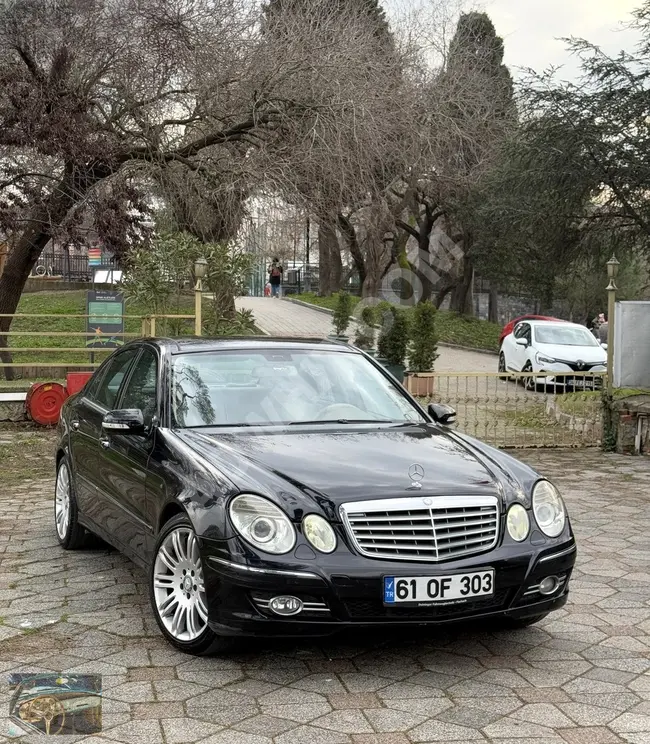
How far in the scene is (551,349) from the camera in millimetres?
22484

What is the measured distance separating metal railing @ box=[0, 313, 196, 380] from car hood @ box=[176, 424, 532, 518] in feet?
24.3

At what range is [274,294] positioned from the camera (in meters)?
51.3

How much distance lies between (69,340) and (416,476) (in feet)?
67.8

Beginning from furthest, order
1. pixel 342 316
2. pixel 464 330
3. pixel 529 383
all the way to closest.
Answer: pixel 464 330 < pixel 342 316 < pixel 529 383

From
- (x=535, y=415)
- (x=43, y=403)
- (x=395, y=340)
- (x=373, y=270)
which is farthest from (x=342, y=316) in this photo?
(x=373, y=270)

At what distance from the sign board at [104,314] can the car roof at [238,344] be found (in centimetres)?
1004

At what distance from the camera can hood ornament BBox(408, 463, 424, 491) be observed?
4.69 m

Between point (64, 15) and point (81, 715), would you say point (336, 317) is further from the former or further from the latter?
point (81, 715)

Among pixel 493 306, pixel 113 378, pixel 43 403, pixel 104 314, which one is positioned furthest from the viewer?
pixel 493 306

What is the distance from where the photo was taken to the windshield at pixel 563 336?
23.1 metres

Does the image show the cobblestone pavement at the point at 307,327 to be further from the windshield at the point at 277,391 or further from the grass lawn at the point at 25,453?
the windshield at the point at 277,391

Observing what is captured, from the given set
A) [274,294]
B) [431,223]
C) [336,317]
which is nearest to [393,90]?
[336,317]

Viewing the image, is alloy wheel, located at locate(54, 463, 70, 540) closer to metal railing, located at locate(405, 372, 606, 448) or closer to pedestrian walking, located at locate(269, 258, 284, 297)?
metal railing, located at locate(405, 372, 606, 448)

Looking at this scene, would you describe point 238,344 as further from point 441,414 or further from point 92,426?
point 441,414
